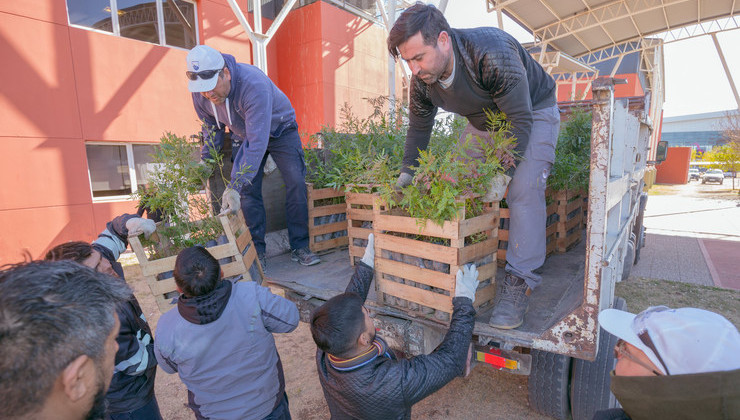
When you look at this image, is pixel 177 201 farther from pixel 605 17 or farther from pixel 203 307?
pixel 605 17

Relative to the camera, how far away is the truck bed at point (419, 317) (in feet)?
7.26

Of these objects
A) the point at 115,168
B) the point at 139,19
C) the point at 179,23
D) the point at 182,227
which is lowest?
the point at 182,227

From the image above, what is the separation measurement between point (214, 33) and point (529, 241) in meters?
9.02

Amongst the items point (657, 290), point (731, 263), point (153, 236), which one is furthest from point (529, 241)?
point (731, 263)

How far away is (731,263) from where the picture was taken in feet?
23.1

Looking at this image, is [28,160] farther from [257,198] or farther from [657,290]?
[657,290]

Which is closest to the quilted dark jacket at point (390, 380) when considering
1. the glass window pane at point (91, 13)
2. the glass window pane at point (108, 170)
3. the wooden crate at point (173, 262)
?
the wooden crate at point (173, 262)

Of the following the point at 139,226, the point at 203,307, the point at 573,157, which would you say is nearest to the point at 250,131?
the point at 139,226

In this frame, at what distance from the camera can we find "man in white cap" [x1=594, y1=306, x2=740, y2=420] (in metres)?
0.94

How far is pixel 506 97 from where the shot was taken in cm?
225

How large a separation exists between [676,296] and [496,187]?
4.82 metres

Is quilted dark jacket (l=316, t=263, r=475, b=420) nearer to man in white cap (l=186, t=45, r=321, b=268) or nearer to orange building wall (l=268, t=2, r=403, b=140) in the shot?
man in white cap (l=186, t=45, r=321, b=268)

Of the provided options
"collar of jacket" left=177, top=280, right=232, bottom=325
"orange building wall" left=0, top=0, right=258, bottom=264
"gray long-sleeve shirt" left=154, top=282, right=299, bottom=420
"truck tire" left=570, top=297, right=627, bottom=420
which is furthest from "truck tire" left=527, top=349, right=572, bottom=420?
"orange building wall" left=0, top=0, right=258, bottom=264

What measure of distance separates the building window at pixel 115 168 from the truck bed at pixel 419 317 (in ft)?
18.5
